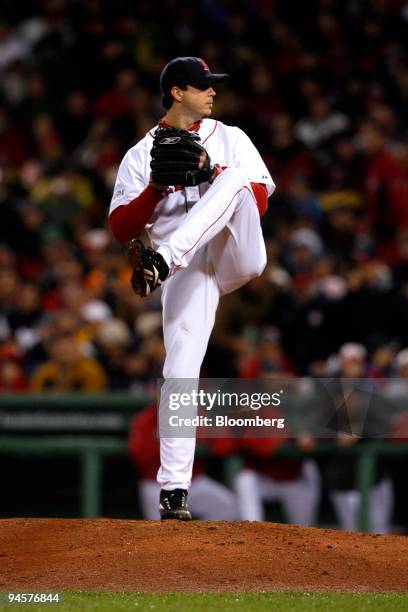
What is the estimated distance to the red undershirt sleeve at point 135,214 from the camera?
5.18m

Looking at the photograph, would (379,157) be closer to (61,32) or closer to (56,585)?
(61,32)

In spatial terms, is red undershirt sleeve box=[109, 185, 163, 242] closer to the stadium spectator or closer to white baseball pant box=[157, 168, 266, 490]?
white baseball pant box=[157, 168, 266, 490]

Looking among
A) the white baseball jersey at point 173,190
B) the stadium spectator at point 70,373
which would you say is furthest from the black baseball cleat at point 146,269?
the stadium spectator at point 70,373

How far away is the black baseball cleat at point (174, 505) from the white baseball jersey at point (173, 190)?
A: 3.53ft

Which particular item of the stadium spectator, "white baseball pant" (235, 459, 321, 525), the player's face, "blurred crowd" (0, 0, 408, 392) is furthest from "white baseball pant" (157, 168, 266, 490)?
the stadium spectator

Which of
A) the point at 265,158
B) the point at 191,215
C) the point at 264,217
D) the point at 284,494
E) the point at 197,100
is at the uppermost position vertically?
the point at 265,158

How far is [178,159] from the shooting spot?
5.00 m

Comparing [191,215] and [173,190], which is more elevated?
[173,190]

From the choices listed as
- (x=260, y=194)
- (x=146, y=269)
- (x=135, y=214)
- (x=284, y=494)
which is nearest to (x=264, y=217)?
(x=284, y=494)

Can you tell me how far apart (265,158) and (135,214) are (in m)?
6.28

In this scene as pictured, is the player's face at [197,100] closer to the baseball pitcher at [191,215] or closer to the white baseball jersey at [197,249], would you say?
the baseball pitcher at [191,215]

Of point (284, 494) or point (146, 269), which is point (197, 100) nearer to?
point (146, 269)

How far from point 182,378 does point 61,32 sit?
29.0 ft

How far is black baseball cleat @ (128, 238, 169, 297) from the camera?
491cm
